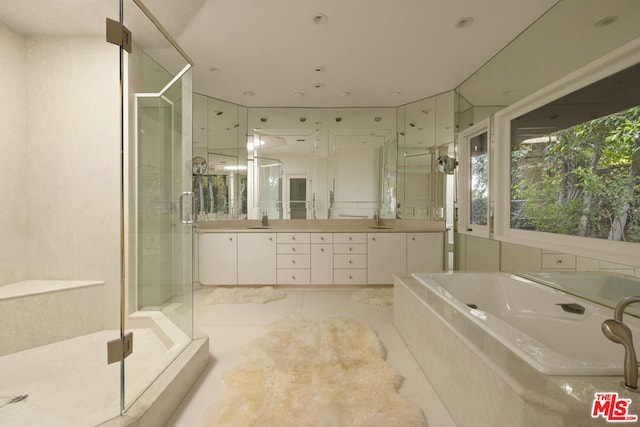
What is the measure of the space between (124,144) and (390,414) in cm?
190

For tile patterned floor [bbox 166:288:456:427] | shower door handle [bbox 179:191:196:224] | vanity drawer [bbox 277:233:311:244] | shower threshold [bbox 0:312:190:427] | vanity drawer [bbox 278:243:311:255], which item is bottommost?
tile patterned floor [bbox 166:288:456:427]

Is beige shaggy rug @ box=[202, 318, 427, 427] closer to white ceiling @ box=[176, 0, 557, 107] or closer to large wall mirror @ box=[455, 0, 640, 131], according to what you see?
large wall mirror @ box=[455, 0, 640, 131]

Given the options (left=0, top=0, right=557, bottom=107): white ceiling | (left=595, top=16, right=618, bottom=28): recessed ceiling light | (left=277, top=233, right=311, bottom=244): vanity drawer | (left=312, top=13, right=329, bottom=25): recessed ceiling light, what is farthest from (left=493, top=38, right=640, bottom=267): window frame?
(left=277, top=233, right=311, bottom=244): vanity drawer

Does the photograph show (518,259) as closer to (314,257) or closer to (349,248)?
(349,248)

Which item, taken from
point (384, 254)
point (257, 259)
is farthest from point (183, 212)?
point (384, 254)

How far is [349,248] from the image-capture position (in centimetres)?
346

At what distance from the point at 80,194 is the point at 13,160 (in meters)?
0.43

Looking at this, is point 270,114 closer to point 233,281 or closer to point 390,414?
point 233,281

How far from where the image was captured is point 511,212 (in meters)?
2.36

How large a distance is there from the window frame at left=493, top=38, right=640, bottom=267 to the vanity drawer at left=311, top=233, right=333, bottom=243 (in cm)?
182

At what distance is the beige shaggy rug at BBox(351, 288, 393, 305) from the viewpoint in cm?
A: 295

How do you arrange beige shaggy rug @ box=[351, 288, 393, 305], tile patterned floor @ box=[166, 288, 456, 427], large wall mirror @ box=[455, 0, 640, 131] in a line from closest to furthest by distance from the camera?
tile patterned floor @ box=[166, 288, 456, 427], large wall mirror @ box=[455, 0, 640, 131], beige shaggy rug @ box=[351, 288, 393, 305]

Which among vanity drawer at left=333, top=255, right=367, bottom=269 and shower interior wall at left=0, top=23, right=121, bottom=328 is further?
vanity drawer at left=333, top=255, right=367, bottom=269
